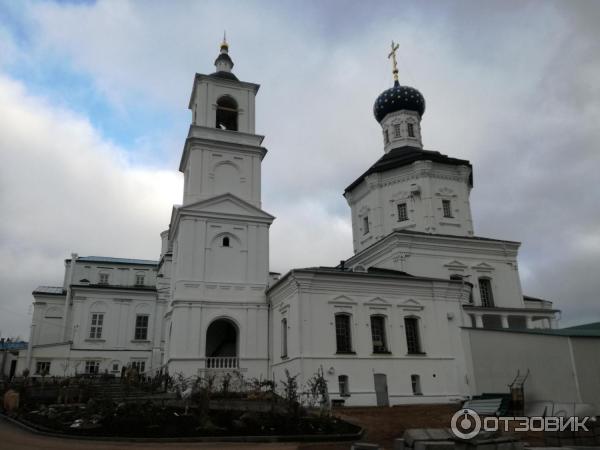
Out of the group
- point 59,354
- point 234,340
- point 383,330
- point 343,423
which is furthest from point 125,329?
point 343,423

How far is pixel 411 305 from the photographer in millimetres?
23703

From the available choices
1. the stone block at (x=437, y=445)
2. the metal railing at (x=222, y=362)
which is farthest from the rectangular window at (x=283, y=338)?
the stone block at (x=437, y=445)

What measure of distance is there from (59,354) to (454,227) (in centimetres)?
2846

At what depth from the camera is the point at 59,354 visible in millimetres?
36156

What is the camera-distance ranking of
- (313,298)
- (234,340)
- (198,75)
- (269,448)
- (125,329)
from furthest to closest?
(125,329) < (198,75) < (234,340) < (313,298) < (269,448)

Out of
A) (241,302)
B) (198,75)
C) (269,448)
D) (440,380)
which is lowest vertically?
(269,448)

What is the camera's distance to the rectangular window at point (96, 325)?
3813 centimetres

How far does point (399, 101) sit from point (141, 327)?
84.4 ft

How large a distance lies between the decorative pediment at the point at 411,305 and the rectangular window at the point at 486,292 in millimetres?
6596

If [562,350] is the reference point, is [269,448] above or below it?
below

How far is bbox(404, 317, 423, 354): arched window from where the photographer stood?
23.2m

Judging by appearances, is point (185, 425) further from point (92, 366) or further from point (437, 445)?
point (92, 366)

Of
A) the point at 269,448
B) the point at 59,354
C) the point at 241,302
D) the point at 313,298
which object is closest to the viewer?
the point at 269,448

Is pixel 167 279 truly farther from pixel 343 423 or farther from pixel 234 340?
pixel 343 423
